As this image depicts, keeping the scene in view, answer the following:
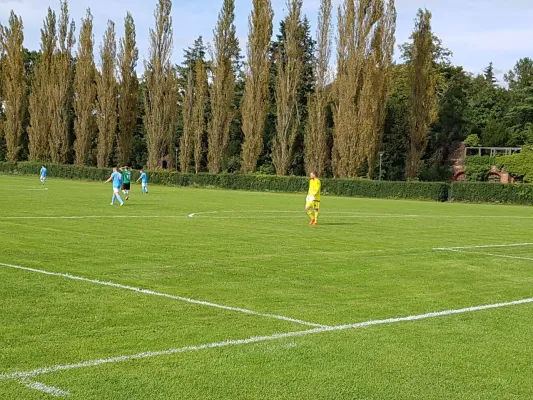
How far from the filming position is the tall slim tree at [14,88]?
7931 centimetres

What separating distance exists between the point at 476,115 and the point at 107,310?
7924 centimetres

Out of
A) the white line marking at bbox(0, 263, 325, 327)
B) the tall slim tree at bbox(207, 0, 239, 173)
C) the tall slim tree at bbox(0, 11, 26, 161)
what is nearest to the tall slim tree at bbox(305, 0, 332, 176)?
the tall slim tree at bbox(207, 0, 239, 173)

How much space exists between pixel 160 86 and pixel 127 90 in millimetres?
4877

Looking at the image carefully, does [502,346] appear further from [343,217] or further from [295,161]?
[295,161]

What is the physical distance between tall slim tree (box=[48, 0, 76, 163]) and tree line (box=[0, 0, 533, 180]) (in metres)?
0.12

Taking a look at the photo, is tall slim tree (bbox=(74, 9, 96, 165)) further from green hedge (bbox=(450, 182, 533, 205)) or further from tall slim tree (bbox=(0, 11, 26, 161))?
green hedge (bbox=(450, 182, 533, 205))

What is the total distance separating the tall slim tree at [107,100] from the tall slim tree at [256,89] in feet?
51.4

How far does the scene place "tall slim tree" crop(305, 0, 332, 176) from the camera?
65.8m

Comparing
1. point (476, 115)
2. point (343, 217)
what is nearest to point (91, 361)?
point (343, 217)

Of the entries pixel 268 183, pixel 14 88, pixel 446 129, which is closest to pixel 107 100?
pixel 14 88

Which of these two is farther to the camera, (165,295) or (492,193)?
(492,193)

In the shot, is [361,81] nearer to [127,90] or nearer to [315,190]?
[127,90]

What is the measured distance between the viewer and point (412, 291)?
1101cm

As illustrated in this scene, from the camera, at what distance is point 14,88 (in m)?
79.4
